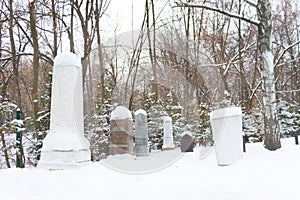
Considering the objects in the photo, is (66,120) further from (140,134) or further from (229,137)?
(140,134)

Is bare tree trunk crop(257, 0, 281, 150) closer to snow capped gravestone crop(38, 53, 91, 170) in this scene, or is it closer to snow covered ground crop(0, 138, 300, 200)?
snow covered ground crop(0, 138, 300, 200)

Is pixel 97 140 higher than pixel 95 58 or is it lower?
lower

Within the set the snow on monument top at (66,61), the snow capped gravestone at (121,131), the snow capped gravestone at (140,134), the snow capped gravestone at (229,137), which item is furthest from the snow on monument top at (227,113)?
the snow capped gravestone at (140,134)

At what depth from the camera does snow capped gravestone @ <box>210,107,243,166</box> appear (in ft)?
15.2

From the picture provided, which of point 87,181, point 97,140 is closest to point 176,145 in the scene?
point 97,140

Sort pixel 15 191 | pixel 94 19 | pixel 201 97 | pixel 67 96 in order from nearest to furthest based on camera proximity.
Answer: pixel 15 191 → pixel 67 96 → pixel 94 19 → pixel 201 97

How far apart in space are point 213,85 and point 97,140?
5633 millimetres

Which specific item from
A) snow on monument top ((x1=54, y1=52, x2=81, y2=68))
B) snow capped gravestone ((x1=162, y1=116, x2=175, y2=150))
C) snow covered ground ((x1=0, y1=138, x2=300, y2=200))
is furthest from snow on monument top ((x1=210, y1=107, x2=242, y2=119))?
snow capped gravestone ((x1=162, y1=116, x2=175, y2=150))

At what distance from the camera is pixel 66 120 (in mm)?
4887

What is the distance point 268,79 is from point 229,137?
2255 millimetres

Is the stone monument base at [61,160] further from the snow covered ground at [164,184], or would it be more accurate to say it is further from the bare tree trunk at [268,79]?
the bare tree trunk at [268,79]

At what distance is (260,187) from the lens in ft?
A: 10.2

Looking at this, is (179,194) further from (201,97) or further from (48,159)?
(201,97)

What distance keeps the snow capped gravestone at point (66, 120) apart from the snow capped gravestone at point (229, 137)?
221 centimetres
